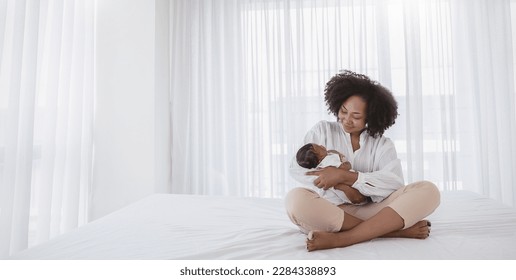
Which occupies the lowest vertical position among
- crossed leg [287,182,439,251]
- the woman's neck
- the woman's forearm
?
crossed leg [287,182,439,251]

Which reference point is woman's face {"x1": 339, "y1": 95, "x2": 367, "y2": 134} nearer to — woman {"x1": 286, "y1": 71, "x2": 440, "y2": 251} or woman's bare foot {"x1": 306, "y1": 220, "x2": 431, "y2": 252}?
woman {"x1": 286, "y1": 71, "x2": 440, "y2": 251}

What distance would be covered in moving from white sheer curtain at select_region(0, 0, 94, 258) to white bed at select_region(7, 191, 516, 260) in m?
0.61

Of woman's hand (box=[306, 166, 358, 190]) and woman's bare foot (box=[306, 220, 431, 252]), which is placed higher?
woman's hand (box=[306, 166, 358, 190])

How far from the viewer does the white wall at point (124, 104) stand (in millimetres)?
3176

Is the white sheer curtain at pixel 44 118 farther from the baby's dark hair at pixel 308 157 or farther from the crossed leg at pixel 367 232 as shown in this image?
the crossed leg at pixel 367 232

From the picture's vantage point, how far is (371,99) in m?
1.63

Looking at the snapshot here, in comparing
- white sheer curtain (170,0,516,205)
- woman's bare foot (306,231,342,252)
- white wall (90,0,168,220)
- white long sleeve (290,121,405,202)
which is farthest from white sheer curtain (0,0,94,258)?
woman's bare foot (306,231,342,252)

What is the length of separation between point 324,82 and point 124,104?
5.19ft

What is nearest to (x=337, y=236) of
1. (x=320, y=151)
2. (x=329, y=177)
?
(x=329, y=177)

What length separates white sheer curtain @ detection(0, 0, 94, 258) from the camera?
6.59ft

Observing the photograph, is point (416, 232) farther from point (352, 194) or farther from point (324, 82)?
point (324, 82)

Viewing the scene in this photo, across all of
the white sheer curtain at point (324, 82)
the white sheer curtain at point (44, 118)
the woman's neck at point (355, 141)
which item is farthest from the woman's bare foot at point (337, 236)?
the white sheer curtain at point (324, 82)
